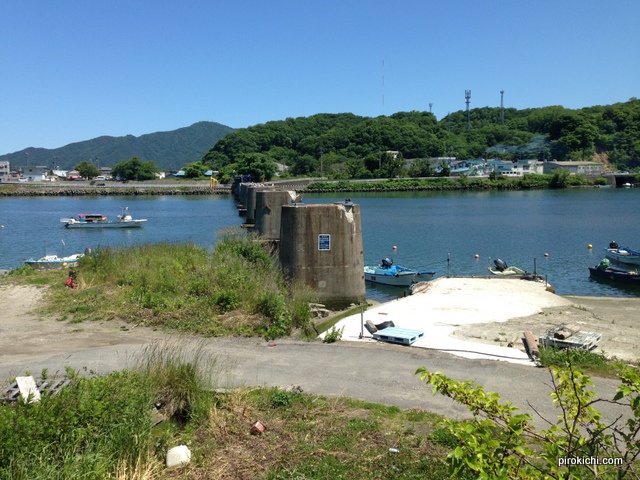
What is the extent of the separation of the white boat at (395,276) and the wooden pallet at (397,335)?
1665 cm

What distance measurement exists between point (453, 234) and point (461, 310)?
34.2m

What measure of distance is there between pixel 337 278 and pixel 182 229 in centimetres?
4577

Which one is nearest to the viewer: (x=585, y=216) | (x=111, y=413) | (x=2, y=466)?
(x=2, y=466)

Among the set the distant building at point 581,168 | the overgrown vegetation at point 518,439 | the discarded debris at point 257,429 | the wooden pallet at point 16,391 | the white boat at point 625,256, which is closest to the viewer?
the overgrown vegetation at point 518,439

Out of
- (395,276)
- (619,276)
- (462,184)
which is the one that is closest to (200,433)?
(395,276)

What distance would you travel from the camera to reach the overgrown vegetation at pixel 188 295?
13.5m

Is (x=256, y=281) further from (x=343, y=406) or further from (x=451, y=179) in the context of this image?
(x=451, y=179)

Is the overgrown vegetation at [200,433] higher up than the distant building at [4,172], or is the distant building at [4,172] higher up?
the distant building at [4,172]

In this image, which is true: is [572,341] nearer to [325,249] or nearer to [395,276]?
[325,249]

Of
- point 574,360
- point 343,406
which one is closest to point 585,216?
point 574,360

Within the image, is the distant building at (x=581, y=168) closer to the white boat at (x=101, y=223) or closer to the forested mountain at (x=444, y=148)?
the forested mountain at (x=444, y=148)

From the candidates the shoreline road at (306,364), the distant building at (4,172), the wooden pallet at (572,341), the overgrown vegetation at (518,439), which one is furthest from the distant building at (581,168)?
the distant building at (4,172)

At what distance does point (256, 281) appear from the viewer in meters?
15.5

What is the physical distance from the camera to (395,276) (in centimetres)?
3017
